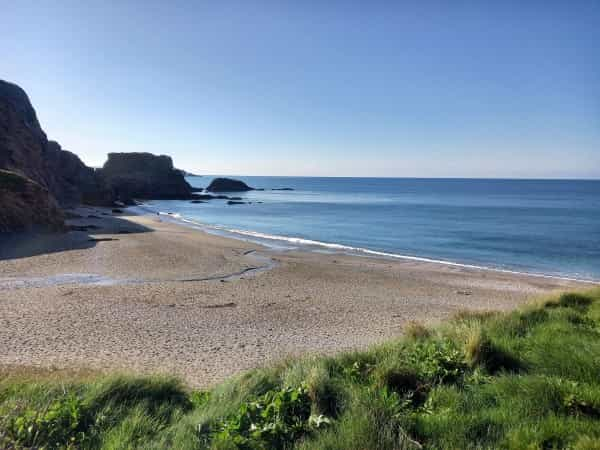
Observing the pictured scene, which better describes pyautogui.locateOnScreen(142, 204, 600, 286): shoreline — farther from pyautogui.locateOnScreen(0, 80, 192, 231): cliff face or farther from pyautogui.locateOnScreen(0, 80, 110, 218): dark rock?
pyautogui.locateOnScreen(0, 80, 110, 218): dark rock

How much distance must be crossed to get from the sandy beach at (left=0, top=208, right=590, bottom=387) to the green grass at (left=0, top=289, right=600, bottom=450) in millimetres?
2080

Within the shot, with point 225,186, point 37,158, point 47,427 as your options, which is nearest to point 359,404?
point 47,427

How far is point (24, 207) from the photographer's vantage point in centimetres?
2603

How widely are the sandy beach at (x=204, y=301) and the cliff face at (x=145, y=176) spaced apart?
7265cm

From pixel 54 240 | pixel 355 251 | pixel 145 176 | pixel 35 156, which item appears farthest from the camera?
pixel 145 176

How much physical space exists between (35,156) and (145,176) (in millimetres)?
58725

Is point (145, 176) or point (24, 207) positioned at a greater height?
point (145, 176)

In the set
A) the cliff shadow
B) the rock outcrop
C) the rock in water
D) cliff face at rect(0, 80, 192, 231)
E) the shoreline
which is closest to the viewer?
the cliff shadow

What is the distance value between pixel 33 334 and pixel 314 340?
7066 millimetres

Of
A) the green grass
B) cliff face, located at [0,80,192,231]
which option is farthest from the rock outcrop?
the green grass

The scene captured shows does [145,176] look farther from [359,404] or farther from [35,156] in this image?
[359,404]

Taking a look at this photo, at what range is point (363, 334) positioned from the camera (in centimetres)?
1044

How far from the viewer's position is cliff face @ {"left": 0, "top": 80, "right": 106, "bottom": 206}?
3656cm

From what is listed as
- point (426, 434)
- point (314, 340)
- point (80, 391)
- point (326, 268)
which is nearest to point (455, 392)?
point (426, 434)
